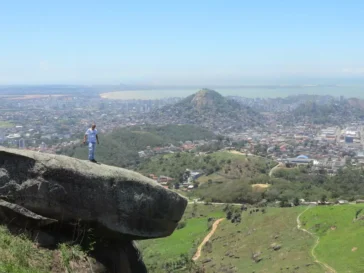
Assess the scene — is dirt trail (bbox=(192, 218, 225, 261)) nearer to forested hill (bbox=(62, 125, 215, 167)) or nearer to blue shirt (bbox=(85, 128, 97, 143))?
blue shirt (bbox=(85, 128, 97, 143))

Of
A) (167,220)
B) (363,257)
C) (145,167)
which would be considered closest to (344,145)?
(145,167)

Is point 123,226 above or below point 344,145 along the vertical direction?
Result: above

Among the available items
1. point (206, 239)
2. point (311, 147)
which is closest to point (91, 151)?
point (206, 239)

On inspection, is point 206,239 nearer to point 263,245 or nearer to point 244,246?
point 244,246

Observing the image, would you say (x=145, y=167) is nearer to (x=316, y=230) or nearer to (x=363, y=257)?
(x=316, y=230)

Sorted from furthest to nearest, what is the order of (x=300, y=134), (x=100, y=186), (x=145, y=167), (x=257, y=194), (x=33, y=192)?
(x=300, y=134)
(x=145, y=167)
(x=257, y=194)
(x=100, y=186)
(x=33, y=192)

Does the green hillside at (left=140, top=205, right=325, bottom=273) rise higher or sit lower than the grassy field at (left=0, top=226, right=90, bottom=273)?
lower

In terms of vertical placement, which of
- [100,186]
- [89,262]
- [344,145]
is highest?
[100,186]

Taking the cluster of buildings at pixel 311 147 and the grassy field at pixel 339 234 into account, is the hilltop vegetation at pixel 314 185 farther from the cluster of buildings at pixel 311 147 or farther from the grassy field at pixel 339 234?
the grassy field at pixel 339 234

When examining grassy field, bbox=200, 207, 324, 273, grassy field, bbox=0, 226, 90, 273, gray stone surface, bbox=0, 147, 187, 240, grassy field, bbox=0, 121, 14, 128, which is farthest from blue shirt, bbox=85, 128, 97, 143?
grassy field, bbox=0, 121, 14, 128
